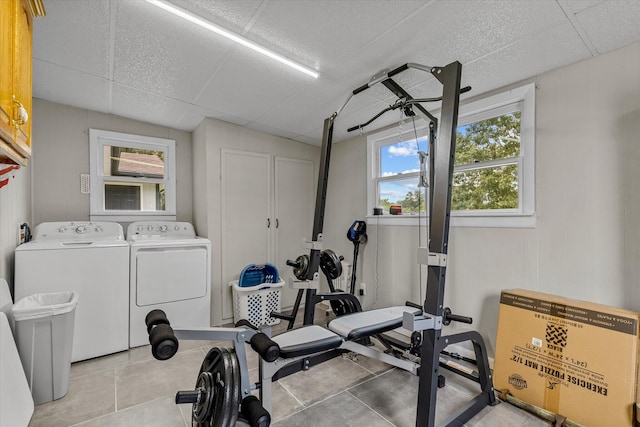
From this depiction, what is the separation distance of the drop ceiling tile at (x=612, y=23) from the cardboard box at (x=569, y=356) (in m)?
1.61

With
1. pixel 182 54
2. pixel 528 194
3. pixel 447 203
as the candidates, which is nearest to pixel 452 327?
pixel 528 194

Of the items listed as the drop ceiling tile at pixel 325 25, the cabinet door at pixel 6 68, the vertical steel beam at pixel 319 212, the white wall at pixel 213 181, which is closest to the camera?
the cabinet door at pixel 6 68

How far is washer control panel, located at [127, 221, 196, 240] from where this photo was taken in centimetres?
325

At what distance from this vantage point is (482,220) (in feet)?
7.97

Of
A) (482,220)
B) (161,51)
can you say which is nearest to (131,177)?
(161,51)

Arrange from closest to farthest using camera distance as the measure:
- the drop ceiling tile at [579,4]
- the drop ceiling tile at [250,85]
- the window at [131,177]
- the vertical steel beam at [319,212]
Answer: the drop ceiling tile at [579,4]
the drop ceiling tile at [250,85]
the vertical steel beam at [319,212]
the window at [131,177]

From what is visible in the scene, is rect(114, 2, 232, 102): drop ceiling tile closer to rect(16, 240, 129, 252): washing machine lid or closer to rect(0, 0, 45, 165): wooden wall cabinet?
rect(0, 0, 45, 165): wooden wall cabinet

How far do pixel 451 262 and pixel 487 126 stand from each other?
1259 mm

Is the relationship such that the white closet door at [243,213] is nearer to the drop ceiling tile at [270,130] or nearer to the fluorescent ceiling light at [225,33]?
the drop ceiling tile at [270,130]

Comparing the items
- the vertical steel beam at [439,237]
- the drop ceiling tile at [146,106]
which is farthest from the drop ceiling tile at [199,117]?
the vertical steel beam at [439,237]

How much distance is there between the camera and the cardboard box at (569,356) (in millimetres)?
1608

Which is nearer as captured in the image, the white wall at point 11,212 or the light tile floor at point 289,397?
the light tile floor at point 289,397

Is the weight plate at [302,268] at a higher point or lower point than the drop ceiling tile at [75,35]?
lower

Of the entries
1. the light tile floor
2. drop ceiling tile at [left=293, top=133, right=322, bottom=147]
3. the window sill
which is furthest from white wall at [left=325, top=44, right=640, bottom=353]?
drop ceiling tile at [left=293, top=133, right=322, bottom=147]
